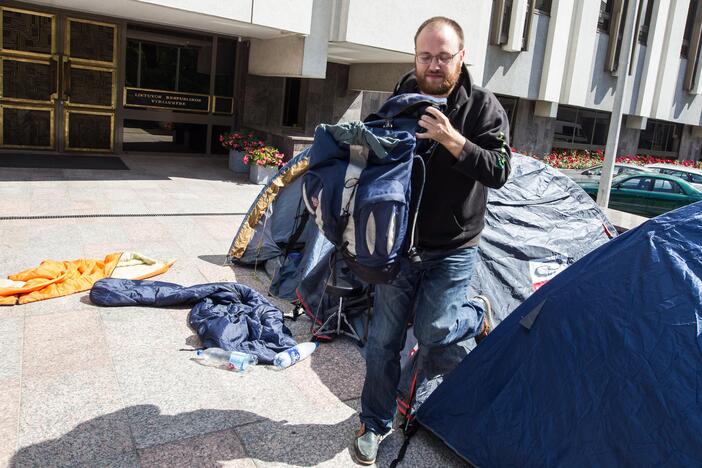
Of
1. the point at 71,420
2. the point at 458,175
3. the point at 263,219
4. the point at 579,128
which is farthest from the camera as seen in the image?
the point at 579,128

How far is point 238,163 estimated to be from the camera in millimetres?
12352

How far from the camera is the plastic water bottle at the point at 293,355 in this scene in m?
4.02

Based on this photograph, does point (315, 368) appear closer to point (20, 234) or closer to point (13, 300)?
point (13, 300)

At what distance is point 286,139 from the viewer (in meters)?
11.4

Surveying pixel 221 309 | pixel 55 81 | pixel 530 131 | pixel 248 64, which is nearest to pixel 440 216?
pixel 221 309

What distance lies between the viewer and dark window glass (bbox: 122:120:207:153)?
13.0 meters

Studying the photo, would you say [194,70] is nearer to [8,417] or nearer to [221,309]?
[221,309]

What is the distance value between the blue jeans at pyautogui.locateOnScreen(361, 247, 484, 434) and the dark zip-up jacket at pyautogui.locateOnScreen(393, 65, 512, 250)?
103 millimetres

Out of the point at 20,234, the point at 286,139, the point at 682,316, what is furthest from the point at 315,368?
the point at 286,139

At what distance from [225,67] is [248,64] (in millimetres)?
707

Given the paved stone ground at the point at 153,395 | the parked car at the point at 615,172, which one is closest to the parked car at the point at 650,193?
the parked car at the point at 615,172

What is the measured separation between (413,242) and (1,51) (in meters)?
11.2

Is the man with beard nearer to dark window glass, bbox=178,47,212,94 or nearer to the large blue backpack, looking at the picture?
the large blue backpack

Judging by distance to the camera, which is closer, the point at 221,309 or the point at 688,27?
the point at 221,309
